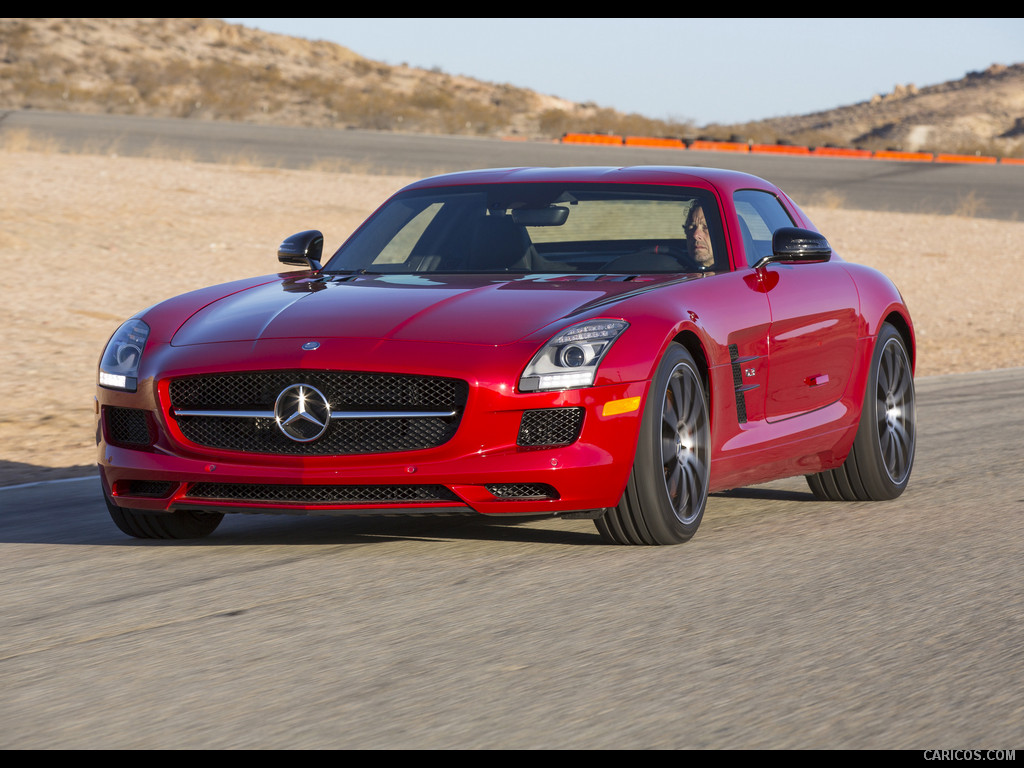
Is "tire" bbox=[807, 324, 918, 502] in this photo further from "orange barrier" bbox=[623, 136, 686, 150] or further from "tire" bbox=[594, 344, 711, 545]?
"orange barrier" bbox=[623, 136, 686, 150]

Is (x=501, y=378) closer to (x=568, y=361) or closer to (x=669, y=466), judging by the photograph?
(x=568, y=361)

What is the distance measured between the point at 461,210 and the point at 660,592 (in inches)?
111

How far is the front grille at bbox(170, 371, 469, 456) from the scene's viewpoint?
6.08 metres

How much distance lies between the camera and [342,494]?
20.1 feet

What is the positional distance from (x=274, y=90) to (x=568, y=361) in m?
71.2

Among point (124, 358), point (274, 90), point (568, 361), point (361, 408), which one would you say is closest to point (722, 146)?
point (274, 90)

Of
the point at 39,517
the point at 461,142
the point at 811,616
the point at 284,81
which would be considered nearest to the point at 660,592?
the point at 811,616

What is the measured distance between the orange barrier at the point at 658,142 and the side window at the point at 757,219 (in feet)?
129

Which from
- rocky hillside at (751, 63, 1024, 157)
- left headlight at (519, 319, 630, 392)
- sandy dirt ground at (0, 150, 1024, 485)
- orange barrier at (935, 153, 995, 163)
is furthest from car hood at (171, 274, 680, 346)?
rocky hillside at (751, 63, 1024, 157)

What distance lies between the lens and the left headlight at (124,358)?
652cm
